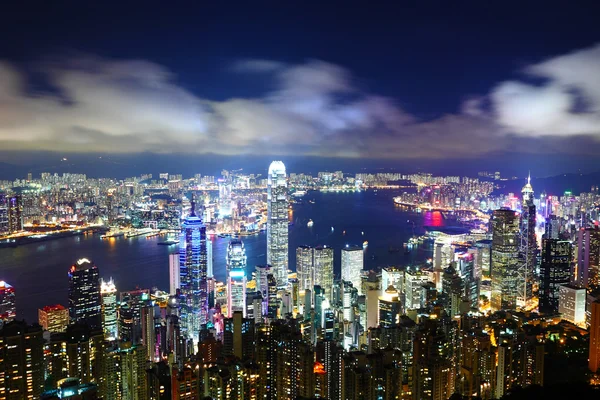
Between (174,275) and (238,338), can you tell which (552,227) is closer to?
(174,275)

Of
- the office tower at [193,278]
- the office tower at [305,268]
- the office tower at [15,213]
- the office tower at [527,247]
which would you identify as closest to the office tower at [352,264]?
the office tower at [305,268]

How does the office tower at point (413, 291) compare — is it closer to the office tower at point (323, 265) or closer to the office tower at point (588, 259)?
the office tower at point (323, 265)

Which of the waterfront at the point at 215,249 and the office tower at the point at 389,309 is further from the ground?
the waterfront at the point at 215,249

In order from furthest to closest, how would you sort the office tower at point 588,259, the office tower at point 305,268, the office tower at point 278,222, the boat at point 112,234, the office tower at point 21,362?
the boat at point 112,234, the office tower at point 278,222, the office tower at point 305,268, the office tower at point 588,259, the office tower at point 21,362

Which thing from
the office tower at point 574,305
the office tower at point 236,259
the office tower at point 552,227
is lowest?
the office tower at point 574,305

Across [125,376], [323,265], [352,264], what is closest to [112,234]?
[323,265]

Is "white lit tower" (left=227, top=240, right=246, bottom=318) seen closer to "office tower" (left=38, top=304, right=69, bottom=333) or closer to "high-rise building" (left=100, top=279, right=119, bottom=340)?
"high-rise building" (left=100, top=279, right=119, bottom=340)
